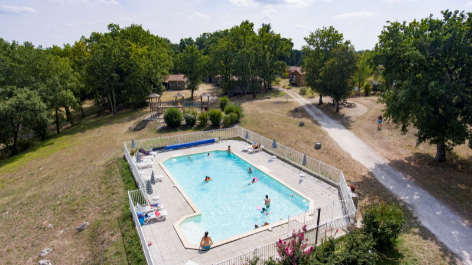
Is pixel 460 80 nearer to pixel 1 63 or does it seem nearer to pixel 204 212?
pixel 204 212

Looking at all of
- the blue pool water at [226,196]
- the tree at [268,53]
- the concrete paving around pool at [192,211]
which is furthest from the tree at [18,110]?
the tree at [268,53]

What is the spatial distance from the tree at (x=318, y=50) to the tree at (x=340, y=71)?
66.6 inches

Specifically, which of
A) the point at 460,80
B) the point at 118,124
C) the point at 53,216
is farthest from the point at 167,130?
the point at 460,80

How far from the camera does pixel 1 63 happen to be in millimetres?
31359

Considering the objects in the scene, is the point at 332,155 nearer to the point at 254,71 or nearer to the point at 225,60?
the point at 254,71

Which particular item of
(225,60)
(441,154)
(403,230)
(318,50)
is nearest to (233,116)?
(318,50)

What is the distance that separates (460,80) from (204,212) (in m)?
17.2

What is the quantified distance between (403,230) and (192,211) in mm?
10427

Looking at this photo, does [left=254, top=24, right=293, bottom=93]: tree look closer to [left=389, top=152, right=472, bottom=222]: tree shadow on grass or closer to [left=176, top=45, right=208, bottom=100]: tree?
[left=176, top=45, right=208, bottom=100]: tree

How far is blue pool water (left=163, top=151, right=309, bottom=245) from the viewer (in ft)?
46.1

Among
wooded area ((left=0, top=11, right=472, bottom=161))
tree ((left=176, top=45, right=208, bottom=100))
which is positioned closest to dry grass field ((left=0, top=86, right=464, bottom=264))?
wooded area ((left=0, top=11, right=472, bottom=161))

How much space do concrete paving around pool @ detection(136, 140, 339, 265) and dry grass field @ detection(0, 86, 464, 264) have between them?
1.60 m

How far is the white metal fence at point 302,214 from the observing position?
1081 centimetres

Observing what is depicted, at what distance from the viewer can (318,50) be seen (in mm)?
38500
